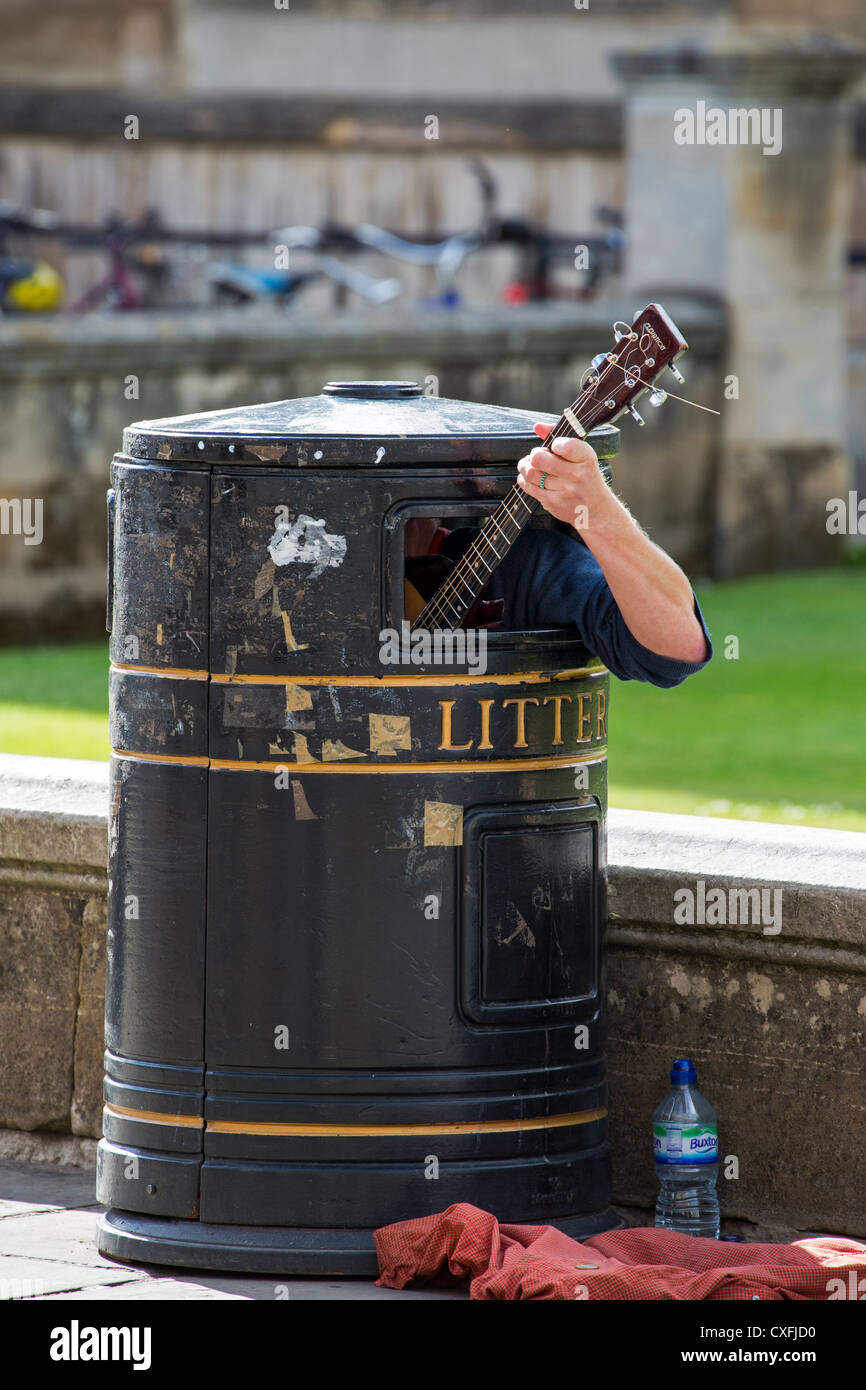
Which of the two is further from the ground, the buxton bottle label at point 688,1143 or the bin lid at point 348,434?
the bin lid at point 348,434

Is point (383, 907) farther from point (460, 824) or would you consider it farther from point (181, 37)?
point (181, 37)

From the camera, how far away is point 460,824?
178 inches

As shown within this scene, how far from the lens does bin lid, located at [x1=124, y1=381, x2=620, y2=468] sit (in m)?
4.49

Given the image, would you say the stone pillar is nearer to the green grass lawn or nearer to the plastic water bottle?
the green grass lawn

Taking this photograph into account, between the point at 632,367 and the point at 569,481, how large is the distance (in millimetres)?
224

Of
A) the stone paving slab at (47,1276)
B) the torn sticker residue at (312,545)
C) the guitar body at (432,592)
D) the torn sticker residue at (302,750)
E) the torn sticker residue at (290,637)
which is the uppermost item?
the torn sticker residue at (312,545)

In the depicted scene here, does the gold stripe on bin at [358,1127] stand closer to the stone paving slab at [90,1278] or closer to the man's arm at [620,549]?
the stone paving slab at [90,1278]

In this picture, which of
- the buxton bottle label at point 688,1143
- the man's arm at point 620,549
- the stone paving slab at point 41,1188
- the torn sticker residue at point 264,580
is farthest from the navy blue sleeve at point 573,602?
the stone paving slab at point 41,1188

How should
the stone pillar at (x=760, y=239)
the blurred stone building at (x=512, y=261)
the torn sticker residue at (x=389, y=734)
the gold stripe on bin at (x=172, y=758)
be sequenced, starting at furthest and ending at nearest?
the stone pillar at (x=760, y=239) < the blurred stone building at (x=512, y=261) < the gold stripe on bin at (x=172, y=758) < the torn sticker residue at (x=389, y=734)

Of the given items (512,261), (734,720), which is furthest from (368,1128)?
(512,261)

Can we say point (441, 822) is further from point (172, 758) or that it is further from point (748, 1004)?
point (748, 1004)

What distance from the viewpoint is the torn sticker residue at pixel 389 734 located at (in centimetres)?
448

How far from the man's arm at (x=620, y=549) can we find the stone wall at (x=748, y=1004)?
628mm

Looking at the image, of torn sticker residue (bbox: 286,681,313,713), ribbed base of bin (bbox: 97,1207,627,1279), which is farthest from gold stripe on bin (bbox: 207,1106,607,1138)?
torn sticker residue (bbox: 286,681,313,713)
